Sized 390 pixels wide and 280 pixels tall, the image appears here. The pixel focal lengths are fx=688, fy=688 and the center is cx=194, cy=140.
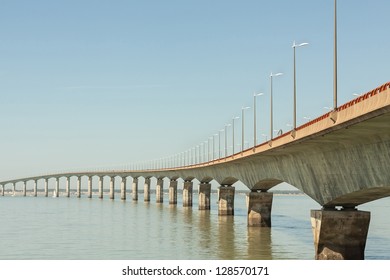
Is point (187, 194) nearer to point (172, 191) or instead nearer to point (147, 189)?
point (172, 191)

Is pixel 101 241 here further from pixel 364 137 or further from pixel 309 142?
pixel 364 137

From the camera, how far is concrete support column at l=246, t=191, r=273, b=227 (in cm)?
7731

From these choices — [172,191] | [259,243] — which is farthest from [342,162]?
[172,191]

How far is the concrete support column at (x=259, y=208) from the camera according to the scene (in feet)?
254

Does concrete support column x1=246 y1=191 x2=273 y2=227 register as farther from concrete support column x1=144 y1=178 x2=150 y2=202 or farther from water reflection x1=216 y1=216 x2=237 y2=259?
concrete support column x1=144 y1=178 x2=150 y2=202

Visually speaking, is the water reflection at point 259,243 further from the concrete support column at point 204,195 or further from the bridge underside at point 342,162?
the concrete support column at point 204,195

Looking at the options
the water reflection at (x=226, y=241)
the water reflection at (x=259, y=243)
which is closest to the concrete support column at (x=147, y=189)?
the water reflection at (x=226, y=241)

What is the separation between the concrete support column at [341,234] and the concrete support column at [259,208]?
32.5 m

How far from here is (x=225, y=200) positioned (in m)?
100

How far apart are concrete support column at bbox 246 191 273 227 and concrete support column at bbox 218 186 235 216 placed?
20.6 metres

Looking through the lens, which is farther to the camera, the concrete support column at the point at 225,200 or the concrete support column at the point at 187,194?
the concrete support column at the point at 187,194

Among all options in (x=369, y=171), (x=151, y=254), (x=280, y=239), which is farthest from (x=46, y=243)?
(x=369, y=171)

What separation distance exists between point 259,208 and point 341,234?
3423 cm

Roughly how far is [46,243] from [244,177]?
2958 centimetres
